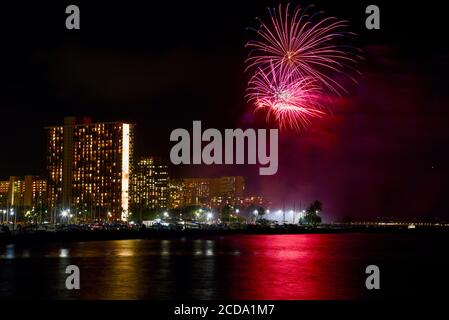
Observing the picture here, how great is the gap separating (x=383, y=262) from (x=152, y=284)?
24719mm

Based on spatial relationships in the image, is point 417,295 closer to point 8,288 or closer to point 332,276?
point 332,276

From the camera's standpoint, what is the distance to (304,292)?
29875 mm

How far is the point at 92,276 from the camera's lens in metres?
35.8

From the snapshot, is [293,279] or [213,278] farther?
[213,278]

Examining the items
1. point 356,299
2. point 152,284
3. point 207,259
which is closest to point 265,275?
point 152,284
